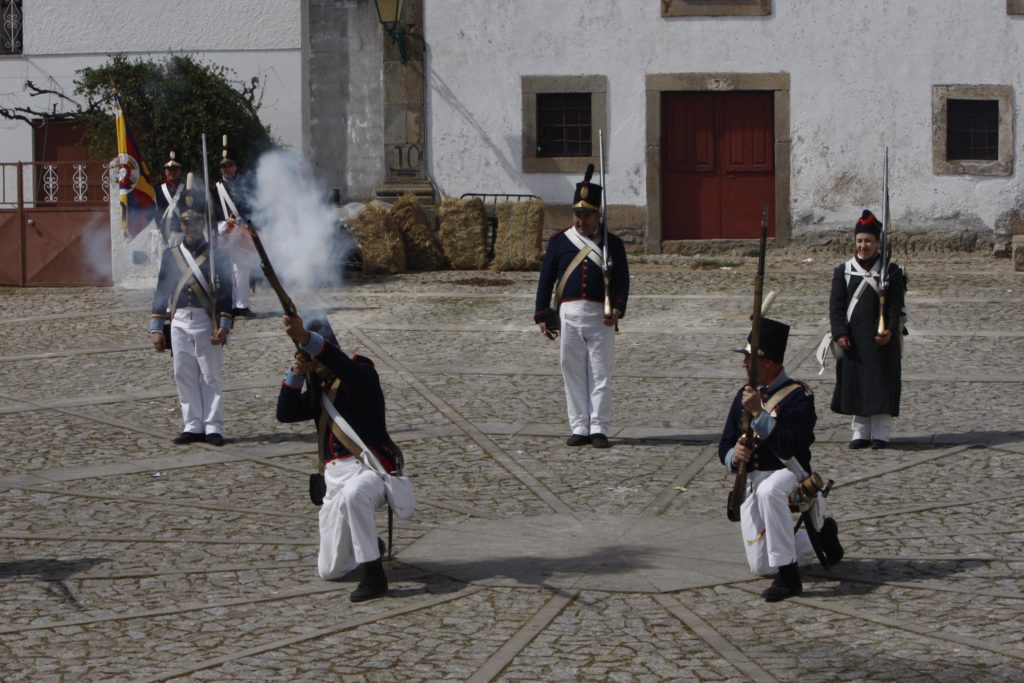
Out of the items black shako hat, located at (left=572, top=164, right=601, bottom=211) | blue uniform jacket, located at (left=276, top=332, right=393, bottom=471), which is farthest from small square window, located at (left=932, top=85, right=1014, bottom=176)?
blue uniform jacket, located at (left=276, top=332, right=393, bottom=471)

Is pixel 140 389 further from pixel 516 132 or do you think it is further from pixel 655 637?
pixel 516 132

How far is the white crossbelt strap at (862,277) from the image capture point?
11.0 meters

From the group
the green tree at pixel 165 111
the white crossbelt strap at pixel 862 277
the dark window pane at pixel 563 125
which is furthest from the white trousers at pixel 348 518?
the dark window pane at pixel 563 125

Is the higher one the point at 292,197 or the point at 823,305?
the point at 292,197

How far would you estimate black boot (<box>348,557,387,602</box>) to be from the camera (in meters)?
7.36

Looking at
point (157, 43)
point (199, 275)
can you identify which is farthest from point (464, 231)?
point (199, 275)

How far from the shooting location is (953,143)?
2170cm

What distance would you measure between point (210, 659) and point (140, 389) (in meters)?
7.09

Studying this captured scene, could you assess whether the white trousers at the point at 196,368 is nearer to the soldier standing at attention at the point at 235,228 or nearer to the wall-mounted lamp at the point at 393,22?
the soldier standing at attention at the point at 235,228

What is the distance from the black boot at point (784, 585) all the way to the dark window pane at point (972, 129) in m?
15.5

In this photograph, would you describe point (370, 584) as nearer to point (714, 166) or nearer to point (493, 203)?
point (493, 203)

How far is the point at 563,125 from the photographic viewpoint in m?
22.0

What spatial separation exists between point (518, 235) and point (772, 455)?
13264mm

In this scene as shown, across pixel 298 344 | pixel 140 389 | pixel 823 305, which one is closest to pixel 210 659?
pixel 298 344
